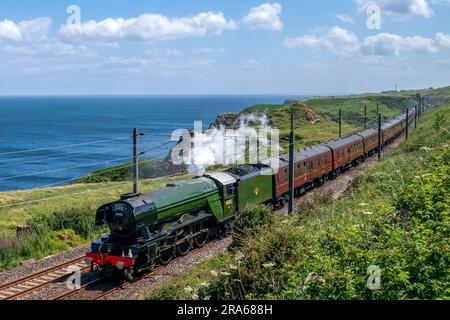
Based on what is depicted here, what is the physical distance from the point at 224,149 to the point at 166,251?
34173mm

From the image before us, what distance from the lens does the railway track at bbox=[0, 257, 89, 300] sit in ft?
53.1

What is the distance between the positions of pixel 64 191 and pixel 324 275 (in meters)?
36.7

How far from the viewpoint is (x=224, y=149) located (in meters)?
53.8

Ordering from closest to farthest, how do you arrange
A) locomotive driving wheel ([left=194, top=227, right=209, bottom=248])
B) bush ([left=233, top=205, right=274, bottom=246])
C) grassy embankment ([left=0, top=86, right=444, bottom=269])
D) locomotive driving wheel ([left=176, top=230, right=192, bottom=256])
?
bush ([left=233, top=205, right=274, bottom=246]), locomotive driving wheel ([left=176, top=230, right=192, bottom=256]), grassy embankment ([left=0, top=86, right=444, bottom=269]), locomotive driving wheel ([left=194, top=227, right=209, bottom=248])

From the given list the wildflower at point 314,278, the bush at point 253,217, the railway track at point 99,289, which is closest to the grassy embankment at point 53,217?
the railway track at point 99,289

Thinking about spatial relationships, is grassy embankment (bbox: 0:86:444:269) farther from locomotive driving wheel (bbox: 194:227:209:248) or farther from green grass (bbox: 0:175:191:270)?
locomotive driving wheel (bbox: 194:227:209:248)

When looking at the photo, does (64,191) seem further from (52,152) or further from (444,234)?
(52,152)

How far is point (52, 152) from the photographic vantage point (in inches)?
3895

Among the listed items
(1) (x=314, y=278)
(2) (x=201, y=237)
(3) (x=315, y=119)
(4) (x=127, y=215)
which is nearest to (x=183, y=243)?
(2) (x=201, y=237)

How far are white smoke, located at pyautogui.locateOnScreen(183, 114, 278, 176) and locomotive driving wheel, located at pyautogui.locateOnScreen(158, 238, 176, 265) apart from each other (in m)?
10.1

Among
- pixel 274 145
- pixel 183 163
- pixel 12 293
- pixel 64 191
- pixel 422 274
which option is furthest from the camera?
pixel 274 145

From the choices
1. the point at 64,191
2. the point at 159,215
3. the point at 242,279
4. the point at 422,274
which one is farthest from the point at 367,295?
the point at 64,191

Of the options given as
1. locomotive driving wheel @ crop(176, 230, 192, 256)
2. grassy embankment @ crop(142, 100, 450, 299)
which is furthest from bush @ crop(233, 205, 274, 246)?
grassy embankment @ crop(142, 100, 450, 299)

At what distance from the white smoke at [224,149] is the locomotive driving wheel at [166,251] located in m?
10.1
